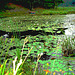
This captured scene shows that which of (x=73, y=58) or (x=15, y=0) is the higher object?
(x=15, y=0)

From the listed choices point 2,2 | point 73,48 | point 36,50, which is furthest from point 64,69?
point 2,2

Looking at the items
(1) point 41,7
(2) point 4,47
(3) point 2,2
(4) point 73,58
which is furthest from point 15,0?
(4) point 73,58

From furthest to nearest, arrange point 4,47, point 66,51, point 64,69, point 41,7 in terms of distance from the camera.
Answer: point 41,7, point 4,47, point 66,51, point 64,69

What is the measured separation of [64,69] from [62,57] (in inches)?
24.9

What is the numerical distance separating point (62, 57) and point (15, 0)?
19454mm

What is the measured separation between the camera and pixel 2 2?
60.2ft

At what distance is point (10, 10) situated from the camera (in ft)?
58.1

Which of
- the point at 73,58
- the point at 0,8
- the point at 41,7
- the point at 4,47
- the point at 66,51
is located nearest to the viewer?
the point at 73,58

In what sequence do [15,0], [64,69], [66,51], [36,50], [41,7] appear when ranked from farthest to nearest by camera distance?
[41,7], [15,0], [36,50], [66,51], [64,69]

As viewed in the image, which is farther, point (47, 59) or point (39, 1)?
point (39, 1)

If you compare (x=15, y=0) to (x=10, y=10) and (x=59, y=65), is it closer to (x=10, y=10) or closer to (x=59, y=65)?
(x=10, y=10)

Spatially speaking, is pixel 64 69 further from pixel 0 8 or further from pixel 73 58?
pixel 0 8

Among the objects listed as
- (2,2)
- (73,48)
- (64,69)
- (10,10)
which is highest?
(2,2)

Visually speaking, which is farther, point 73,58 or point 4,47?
point 4,47
